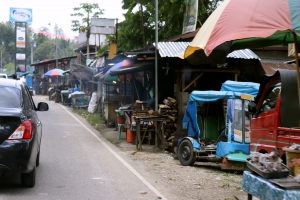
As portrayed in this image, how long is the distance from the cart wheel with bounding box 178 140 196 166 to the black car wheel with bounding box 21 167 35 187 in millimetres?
4554

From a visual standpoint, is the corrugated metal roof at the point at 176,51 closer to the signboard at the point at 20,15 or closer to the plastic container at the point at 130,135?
the plastic container at the point at 130,135

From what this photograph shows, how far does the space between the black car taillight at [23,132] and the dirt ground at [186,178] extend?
8.57ft

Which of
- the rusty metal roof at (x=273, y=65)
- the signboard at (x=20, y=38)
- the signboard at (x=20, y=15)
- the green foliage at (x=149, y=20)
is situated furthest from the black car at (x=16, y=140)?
the signboard at (x=20, y=15)

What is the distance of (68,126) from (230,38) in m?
15.6

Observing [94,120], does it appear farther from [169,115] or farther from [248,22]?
[248,22]

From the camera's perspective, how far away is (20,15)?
77062 mm

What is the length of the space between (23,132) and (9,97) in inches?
38.6

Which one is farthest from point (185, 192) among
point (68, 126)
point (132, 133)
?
point (68, 126)

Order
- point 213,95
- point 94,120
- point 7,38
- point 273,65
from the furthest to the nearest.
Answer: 1. point 7,38
2. point 94,120
3. point 273,65
4. point 213,95

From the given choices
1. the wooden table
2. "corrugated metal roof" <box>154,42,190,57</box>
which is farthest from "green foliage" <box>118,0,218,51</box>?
the wooden table

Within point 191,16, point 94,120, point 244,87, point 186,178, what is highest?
point 191,16

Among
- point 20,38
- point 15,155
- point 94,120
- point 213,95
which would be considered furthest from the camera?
point 20,38

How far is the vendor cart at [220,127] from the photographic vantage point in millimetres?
10344

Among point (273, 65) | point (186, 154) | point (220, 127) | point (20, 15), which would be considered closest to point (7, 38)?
point (20, 15)
